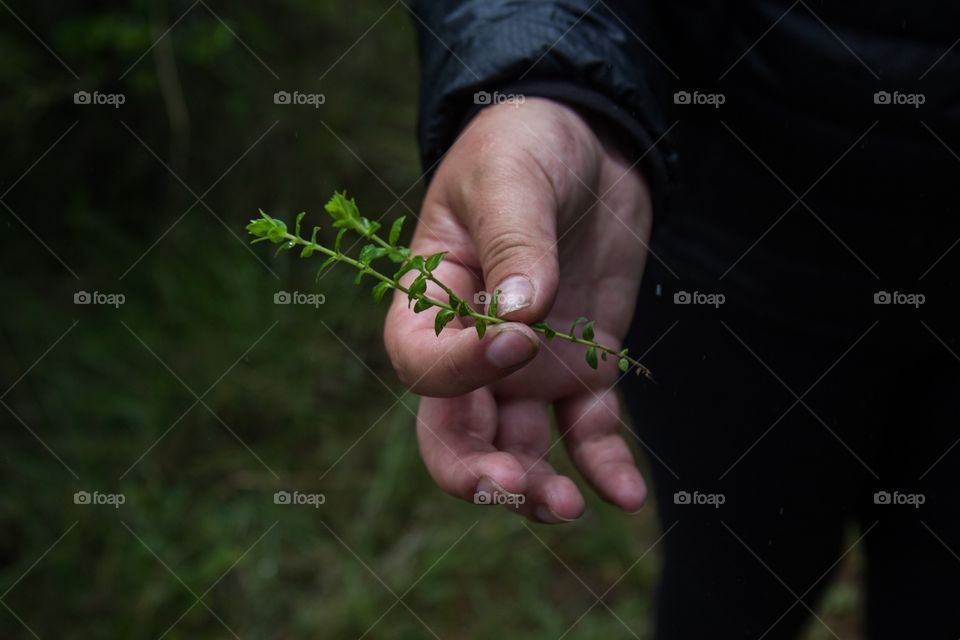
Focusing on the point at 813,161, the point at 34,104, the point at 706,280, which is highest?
the point at 34,104

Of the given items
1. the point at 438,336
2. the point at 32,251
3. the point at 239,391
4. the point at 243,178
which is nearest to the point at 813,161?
the point at 438,336

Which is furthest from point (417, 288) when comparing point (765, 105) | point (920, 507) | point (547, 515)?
point (920, 507)

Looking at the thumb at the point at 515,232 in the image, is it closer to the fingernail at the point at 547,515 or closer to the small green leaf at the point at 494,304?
the small green leaf at the point at 494,304

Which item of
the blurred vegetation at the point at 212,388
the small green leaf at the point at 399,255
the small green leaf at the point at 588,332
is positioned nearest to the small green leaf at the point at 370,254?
the small green leaf at the point at 399,255

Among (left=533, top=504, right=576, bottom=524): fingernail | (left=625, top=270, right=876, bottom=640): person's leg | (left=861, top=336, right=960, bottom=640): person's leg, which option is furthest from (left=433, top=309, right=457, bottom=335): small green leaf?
(left=861, top=336, right=960, bottom=640): person's leg

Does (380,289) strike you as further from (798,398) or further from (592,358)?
(798,398)

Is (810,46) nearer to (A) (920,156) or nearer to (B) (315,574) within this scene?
(A) (920,156)

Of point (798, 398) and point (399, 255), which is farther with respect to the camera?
point (798, 398)
